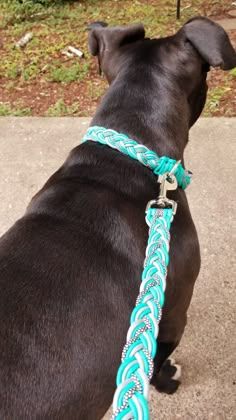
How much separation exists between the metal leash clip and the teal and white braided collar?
0.10 feet

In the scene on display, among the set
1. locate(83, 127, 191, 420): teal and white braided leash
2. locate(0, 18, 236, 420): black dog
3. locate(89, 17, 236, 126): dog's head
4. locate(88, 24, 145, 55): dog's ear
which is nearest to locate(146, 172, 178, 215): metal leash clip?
locate(83, 127, 191, 420): teal and white braided leash

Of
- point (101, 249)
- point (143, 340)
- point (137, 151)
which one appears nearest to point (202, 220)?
point (137, 151)

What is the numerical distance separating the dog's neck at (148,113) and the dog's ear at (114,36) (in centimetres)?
24

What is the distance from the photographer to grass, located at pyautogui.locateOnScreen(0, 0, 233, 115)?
515 centimetres

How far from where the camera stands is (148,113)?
2139 mm

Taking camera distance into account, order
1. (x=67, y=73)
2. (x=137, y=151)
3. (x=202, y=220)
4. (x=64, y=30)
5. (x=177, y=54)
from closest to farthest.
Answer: (x=137, y=151) < (x=177, y=54) < (x=202, y=220) < (x=67, y=73) < (x=64, y=30)

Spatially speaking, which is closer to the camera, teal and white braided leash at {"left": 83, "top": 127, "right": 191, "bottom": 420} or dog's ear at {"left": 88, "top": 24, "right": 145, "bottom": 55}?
teal and white braided leash at {"left": 83, "top": 127, "right": 191, "bottom": 420}

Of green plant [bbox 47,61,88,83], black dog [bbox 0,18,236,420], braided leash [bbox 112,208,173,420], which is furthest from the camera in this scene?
green plant [bbox 47,61,88,83]

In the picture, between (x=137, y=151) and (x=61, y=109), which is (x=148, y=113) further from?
(x=61, y=109)

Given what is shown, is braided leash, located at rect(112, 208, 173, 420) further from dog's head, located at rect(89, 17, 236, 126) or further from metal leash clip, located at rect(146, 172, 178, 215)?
dog's head, located at rect(89, 17, 236, 126)

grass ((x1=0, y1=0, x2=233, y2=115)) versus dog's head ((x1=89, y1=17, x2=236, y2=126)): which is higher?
dog's head ((x1=89, y1=17, x2=236, y2=126))

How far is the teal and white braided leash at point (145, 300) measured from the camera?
104 centimetres

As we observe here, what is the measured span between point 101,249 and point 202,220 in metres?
1.64

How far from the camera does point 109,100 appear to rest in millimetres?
2211
